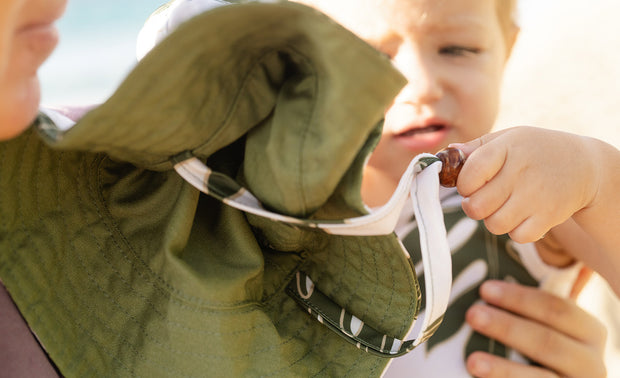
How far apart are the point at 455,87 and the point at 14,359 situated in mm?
561

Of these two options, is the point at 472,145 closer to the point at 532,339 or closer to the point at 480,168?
the point at 480,168

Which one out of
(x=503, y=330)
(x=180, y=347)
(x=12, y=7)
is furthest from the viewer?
(x=503, y=330)

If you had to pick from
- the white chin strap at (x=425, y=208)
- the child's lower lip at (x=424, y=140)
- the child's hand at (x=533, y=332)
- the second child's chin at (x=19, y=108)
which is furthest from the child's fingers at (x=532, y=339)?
the second child's chin at (x=19, y=108)

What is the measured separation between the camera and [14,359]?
396 mm

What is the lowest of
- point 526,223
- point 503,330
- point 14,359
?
point 503,330

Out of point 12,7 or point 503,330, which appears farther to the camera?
point 503,330

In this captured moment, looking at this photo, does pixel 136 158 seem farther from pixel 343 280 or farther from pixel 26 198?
pixel 343 280

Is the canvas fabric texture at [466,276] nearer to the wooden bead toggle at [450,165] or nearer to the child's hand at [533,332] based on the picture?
the child's hand at [533,332]

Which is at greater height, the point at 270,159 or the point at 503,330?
the point at 270,159

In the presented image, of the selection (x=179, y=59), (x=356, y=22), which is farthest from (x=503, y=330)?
(x=179, y=59)

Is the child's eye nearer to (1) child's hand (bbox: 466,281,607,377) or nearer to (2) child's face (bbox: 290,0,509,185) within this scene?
(2) child's face (bbox: 290,0,509,185)

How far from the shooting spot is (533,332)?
0.67 m

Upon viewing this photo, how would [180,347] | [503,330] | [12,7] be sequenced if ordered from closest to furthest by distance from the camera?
[12,7] → [180,347] → [503,330]

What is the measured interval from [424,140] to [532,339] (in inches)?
10.8
